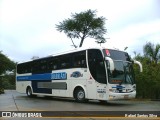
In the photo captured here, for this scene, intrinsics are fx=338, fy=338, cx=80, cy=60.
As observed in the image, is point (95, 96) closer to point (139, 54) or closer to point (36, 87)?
point (36, 87)

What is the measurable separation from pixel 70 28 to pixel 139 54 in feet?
21.3

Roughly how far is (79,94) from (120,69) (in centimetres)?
301

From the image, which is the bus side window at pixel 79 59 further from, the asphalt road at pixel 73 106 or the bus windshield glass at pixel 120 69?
the asphalt road at pixel 73 106

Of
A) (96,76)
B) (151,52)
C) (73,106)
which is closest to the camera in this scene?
(73,106)

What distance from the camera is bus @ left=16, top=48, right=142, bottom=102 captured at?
16.7 m

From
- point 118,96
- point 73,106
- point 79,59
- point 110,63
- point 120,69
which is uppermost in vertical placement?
point 79,59

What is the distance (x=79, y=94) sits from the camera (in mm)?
18656

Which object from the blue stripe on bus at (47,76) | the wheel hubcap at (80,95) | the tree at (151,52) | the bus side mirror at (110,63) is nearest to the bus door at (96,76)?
the bus side mirror at (110,63)

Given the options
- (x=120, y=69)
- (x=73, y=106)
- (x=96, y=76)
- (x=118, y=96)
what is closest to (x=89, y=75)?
(x=96, y=76)

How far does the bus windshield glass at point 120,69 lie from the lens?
658 inches

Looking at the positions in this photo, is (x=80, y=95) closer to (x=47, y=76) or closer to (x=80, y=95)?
(x=80, y=95)

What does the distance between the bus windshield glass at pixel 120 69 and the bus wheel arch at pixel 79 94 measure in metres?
2.26

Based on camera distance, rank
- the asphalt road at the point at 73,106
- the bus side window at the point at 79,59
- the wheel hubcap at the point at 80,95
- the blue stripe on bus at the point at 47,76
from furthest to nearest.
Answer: the blue stripe on bus at the point at 47,76 < the wheel hubcap at the point at 80,95 < the bus side window at the point at 79,59 < the asphalt road at the point at 73,106

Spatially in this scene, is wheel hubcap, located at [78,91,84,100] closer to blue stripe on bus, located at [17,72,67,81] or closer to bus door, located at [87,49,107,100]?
bus door, located at [87,49,107,100]
